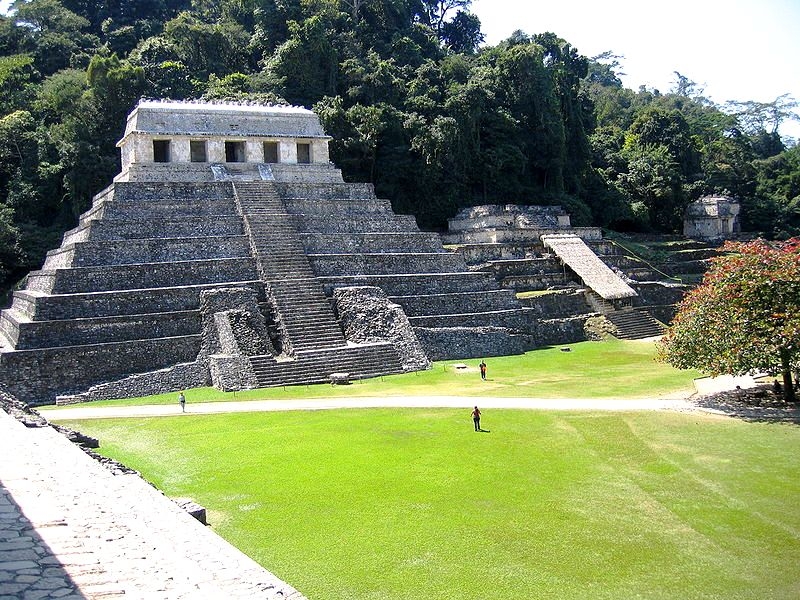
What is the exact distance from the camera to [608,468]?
1431 cm

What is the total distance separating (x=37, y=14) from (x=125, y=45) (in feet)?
19.5

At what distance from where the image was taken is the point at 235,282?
27.7 metres

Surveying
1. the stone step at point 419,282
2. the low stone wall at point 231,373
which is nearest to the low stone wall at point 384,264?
the stone step at point 419,282

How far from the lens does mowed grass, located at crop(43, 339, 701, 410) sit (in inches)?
867

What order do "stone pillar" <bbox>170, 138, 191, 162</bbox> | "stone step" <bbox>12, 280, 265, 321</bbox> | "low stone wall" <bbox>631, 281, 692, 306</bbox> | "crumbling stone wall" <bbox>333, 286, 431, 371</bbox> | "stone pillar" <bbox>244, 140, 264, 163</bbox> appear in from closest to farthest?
"stone step" <bbox>12, 280, 265, 321</bbox> < "crumbling stone wall" <bbox>333, 286, 431, 371</bbox> < "stone pillar" <bbox>170, 138, 191, 162</bbox> < "stone pillar" <bbox>244, 140, 264, 163</bbox> < "low stone wall" <bbox>631, 281, 692, 306</bbox>

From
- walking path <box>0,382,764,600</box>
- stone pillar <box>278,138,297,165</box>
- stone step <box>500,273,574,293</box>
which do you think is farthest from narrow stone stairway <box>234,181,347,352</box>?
walking path <box>0,382,764,600</box>

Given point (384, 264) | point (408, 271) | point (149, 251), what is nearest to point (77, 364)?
point (149, 251)

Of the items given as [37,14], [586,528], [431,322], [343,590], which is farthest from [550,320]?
[37,14]

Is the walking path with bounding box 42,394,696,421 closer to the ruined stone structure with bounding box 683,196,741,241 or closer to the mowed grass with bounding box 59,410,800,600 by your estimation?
the mowed grass with bounding box 59,410,800,600

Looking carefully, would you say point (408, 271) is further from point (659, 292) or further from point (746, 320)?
point (746, 320)

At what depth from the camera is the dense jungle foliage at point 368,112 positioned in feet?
134

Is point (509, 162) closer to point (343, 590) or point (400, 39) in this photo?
point (400, 39)

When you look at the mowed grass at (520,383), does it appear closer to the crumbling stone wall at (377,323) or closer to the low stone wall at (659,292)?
the crumbling stone wall at (377,323)

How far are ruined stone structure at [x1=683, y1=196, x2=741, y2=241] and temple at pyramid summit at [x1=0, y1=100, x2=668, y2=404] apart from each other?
17068 millimetres
